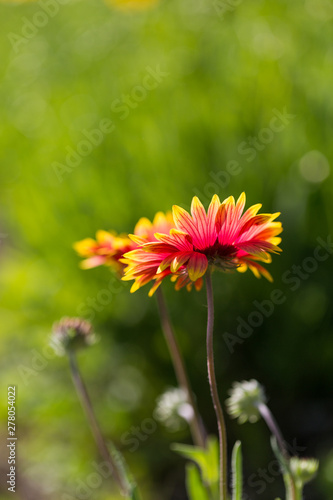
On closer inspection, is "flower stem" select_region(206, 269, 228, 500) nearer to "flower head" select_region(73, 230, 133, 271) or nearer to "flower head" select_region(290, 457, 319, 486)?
"flower head" select_region(290, 457, 319, 486)

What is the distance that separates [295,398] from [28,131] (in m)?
1.94

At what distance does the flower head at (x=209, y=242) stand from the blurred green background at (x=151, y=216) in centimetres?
92

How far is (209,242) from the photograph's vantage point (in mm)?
800

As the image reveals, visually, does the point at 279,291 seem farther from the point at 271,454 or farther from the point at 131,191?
the point at 131,191

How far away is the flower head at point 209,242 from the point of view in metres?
0.75
